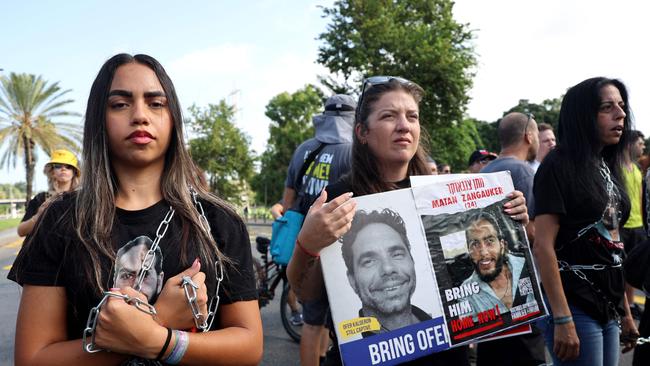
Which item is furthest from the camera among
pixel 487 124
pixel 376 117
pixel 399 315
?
pixel 487 124

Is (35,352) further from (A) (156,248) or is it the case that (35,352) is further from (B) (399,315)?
(B) (399,315)

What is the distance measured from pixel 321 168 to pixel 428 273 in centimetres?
227

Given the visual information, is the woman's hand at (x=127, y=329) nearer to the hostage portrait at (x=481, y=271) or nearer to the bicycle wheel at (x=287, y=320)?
the hostage portrait at (x=481, y=271)

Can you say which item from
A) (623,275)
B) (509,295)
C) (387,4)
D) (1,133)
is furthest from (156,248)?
(1,133)

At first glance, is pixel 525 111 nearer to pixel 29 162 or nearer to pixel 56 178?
pixel 29 162

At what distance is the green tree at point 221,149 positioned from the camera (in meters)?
31.5

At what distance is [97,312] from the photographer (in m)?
1.35

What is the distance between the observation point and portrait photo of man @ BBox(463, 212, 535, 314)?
6.14 feet

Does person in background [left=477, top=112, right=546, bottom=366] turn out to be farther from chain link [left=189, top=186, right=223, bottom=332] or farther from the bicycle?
the bicycle

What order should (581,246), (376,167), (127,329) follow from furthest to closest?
(581,246) < (376,167) < (127,329)

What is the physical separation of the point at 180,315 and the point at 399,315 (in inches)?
29.5

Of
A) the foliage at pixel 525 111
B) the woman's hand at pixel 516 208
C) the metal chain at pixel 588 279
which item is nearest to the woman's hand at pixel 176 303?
the woman's hand at pixel 516 208

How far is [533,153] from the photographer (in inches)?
190

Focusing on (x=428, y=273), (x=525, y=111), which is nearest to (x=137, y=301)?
(x=428, y=273)
